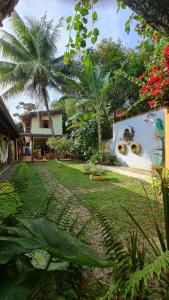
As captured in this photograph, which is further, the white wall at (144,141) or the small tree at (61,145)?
the small tree at (61,145)

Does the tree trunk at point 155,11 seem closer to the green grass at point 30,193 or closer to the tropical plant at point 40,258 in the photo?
the tropical plant at point 40,258

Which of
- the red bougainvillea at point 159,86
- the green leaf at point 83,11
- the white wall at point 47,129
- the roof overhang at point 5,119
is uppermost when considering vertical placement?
the white wall at point 47,129

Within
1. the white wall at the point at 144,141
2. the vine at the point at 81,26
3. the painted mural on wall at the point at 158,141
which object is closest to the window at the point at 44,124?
the white wall at the point at 144,141

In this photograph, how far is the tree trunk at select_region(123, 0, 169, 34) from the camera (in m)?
1.26

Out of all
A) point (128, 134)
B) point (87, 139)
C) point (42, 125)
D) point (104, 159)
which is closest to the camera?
point (128, 134)

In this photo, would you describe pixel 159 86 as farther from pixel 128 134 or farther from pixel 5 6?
pixel 128 134

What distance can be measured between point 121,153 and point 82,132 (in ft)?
17.6

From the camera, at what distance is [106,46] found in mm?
20031

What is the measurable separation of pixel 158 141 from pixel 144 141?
50.7 inches

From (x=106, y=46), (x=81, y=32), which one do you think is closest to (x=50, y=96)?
(x=106, y=46)

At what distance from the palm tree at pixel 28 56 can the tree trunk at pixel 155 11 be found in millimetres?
19860

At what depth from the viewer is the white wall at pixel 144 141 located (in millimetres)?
9953

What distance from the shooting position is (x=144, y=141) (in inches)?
434

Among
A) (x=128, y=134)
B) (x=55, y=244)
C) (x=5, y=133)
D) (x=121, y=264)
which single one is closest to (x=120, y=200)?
(x=121, y=264)
